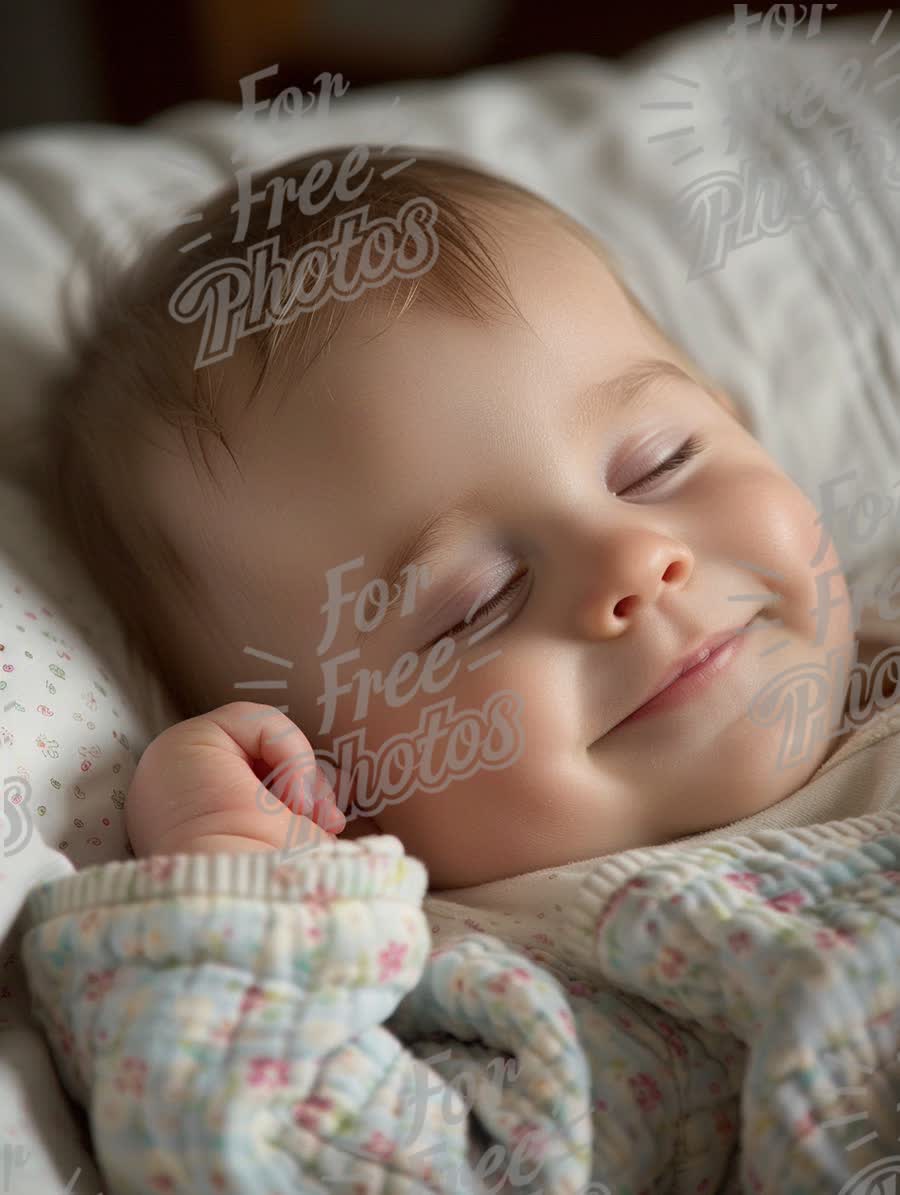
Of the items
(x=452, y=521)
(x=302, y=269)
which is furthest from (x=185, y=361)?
(x=452, y=521)

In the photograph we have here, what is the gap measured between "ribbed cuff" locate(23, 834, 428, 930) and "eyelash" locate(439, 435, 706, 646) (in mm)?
164

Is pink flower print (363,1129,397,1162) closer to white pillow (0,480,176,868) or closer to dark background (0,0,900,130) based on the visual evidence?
white pillow (0,480,176,868)

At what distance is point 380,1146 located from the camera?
575 mm

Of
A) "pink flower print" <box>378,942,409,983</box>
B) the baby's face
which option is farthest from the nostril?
"pink flower print" <box>378,942,409,983</box>

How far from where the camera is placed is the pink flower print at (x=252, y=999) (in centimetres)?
58

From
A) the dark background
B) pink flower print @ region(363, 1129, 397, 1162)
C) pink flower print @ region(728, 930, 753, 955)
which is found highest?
the dark background

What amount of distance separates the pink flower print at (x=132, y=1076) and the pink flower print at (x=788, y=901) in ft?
1.02

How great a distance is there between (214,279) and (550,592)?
1.05 ft

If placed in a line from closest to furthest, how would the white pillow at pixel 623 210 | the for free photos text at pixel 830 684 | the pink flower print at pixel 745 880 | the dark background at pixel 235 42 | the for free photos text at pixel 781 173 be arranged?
the pink flower print at pixel 745 880 → the for free photos text at pixel 830 684 → the white pillow at pixel 623 210 → the for free photos text at pixel 781 173 → the dark background at pixel 235 42

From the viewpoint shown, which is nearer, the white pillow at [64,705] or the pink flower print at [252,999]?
the pink flower print at [252,999]

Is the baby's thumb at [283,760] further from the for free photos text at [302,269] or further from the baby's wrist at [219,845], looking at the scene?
the for free photos text at [302,269]

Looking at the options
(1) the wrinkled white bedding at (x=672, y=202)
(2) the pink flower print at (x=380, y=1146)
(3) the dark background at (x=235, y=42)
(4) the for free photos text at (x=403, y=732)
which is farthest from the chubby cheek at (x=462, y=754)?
(3) the dark background at (x=235, y=42)

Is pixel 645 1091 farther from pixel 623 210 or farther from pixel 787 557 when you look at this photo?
pixel 623 210

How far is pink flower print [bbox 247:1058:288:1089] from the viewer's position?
56 cm
